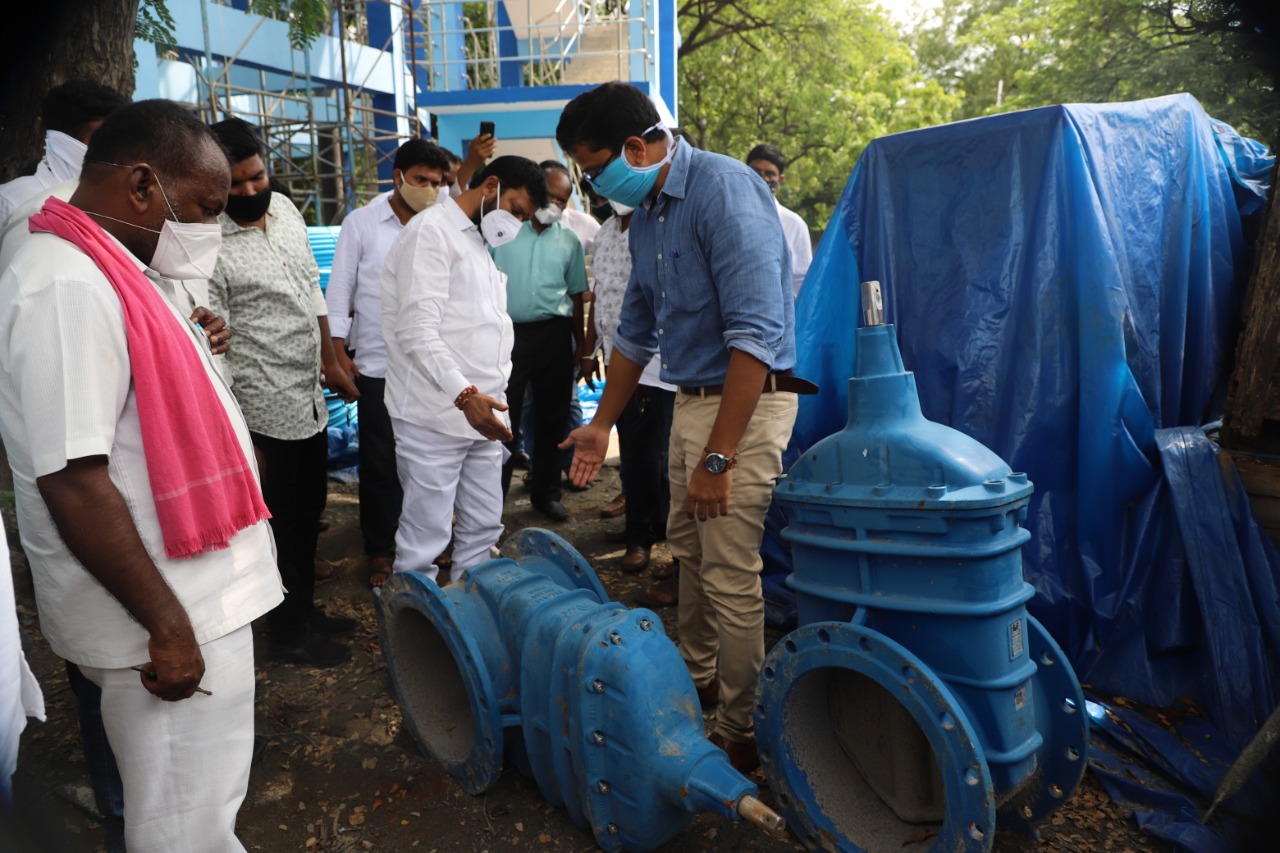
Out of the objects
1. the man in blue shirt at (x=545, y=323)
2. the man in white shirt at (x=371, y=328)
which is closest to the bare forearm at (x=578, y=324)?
the man in blue shirt at (x=545, y=323)

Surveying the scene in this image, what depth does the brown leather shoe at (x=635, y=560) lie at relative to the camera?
15.1 ft

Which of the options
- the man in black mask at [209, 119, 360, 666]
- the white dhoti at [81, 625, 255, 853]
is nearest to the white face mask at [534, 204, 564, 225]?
the man in black mask at [209, 119, 360, 666]

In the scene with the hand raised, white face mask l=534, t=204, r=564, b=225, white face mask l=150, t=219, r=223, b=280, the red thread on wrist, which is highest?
white face mask l=534, t=204, r=564, b=225

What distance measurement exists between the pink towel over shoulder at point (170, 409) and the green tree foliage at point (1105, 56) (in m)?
3.30

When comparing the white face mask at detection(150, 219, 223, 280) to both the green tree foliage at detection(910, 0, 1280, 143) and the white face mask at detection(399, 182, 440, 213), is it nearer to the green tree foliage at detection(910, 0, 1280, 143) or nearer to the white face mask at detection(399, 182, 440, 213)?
Result: the white face mask at detection(399, 182, 440, 213)

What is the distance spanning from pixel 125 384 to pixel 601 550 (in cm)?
356

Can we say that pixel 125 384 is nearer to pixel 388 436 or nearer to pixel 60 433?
pixel 60 433

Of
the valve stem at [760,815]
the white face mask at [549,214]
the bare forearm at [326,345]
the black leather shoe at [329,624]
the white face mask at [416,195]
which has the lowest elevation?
the black leather shoe at [329,624]

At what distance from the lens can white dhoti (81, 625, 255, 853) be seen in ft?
5.39

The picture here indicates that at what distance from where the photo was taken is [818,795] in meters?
2.31

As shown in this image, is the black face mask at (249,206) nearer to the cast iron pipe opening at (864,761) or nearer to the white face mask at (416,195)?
the white face mask at (416,195)

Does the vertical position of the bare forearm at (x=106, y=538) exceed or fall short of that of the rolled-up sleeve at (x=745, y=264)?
it falls short

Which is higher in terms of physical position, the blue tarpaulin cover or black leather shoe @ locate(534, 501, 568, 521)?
the blue tarpaulin cover

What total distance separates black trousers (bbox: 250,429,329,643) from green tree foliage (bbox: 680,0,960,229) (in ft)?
56.5
